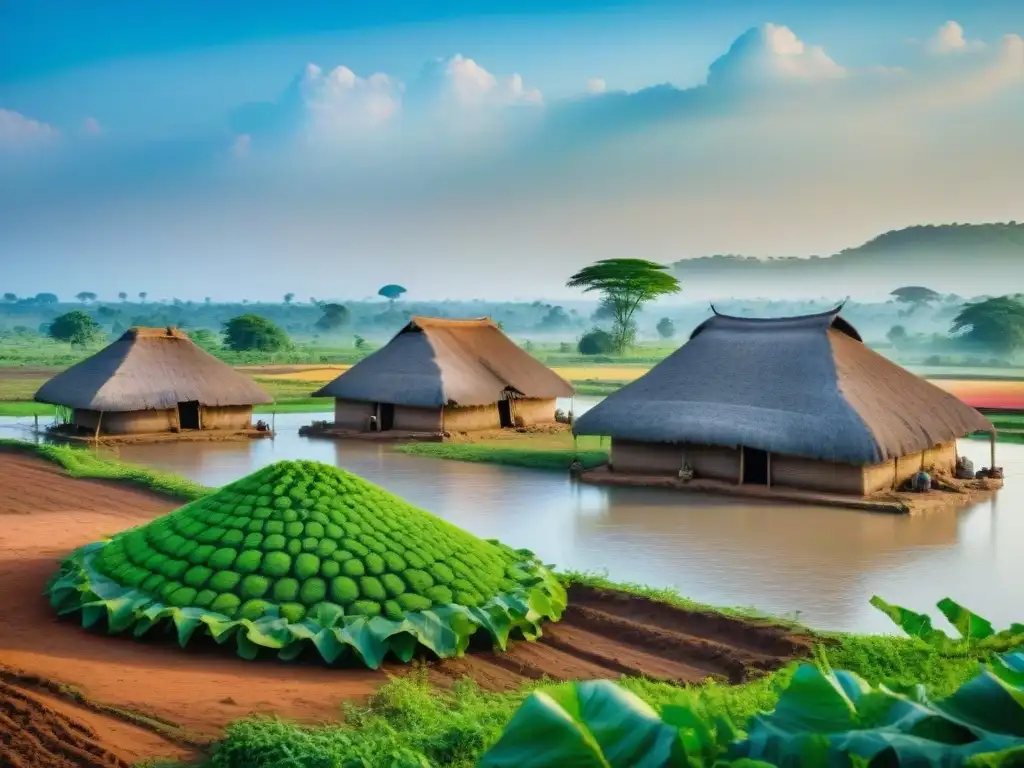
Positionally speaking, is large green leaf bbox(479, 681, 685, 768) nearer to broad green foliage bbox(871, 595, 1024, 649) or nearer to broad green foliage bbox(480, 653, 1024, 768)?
broad green foliage bbox(480, 653, 1024, 768)

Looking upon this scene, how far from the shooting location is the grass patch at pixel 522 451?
2062cm

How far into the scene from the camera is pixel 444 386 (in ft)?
82.3

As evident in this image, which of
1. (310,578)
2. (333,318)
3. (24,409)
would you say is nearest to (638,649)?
(310,578)

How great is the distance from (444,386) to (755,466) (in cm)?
956

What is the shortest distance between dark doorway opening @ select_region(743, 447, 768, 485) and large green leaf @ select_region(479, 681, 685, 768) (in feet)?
52.0

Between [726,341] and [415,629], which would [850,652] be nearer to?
[415,629]

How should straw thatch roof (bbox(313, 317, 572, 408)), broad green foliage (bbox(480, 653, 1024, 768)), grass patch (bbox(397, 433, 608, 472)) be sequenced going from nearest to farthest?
broad green foliage (bbox(480, 653, 1024, 768)) → grass patch (bbox(397, 433, 608, 472)) → straw thatch roof (bbox(313, 317, 572, 408))

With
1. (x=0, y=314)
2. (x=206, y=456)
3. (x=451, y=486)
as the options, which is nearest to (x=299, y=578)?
(x=451, y=486)

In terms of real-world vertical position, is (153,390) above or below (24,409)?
above

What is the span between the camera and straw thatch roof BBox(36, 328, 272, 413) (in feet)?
80.3

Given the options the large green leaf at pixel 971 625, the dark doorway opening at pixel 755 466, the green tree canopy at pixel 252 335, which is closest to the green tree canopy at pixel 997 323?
the green tree canopy at pixel 252 335

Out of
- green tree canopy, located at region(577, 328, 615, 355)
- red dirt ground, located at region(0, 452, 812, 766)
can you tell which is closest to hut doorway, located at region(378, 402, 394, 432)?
red dirt ground, located at region(0, 452, 812, 766)

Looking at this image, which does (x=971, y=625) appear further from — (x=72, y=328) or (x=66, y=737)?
(x=72, y=328)

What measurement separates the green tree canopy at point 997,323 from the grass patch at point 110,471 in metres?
58.3
